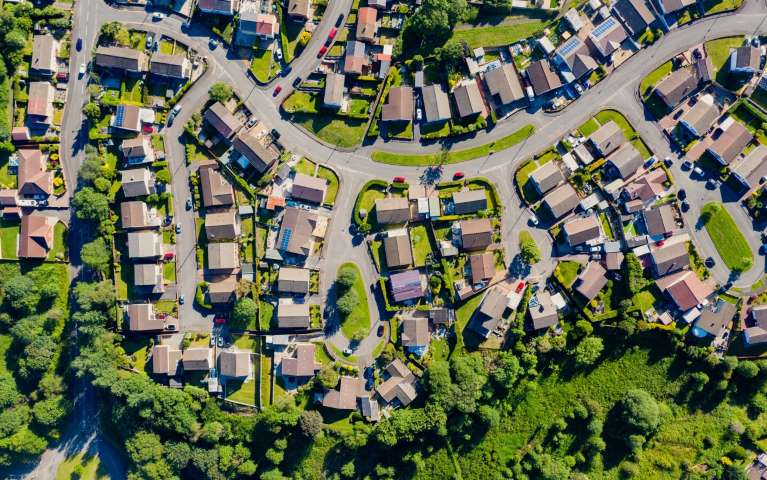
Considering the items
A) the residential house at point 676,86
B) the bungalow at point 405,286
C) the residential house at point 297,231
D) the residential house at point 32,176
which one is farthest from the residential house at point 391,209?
the residential house at point 32,176

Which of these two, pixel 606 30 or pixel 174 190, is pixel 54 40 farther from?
pixel 606 30

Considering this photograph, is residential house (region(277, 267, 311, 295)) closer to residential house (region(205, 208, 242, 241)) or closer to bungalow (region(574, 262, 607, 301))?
residential house (region(205, 208, 242, 241))

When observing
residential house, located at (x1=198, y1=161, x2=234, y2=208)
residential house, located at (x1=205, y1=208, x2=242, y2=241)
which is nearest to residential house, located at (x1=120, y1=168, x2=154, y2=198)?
residential house, located at (x1=198, y1=161, x2=234, y2=208)

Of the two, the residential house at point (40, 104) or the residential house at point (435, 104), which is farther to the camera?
the residential house at point (40, 104)

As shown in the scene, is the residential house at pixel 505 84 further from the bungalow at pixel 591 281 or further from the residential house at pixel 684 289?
the residential house at pixel 684 289

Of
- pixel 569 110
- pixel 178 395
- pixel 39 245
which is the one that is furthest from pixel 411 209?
pixel 39 245
